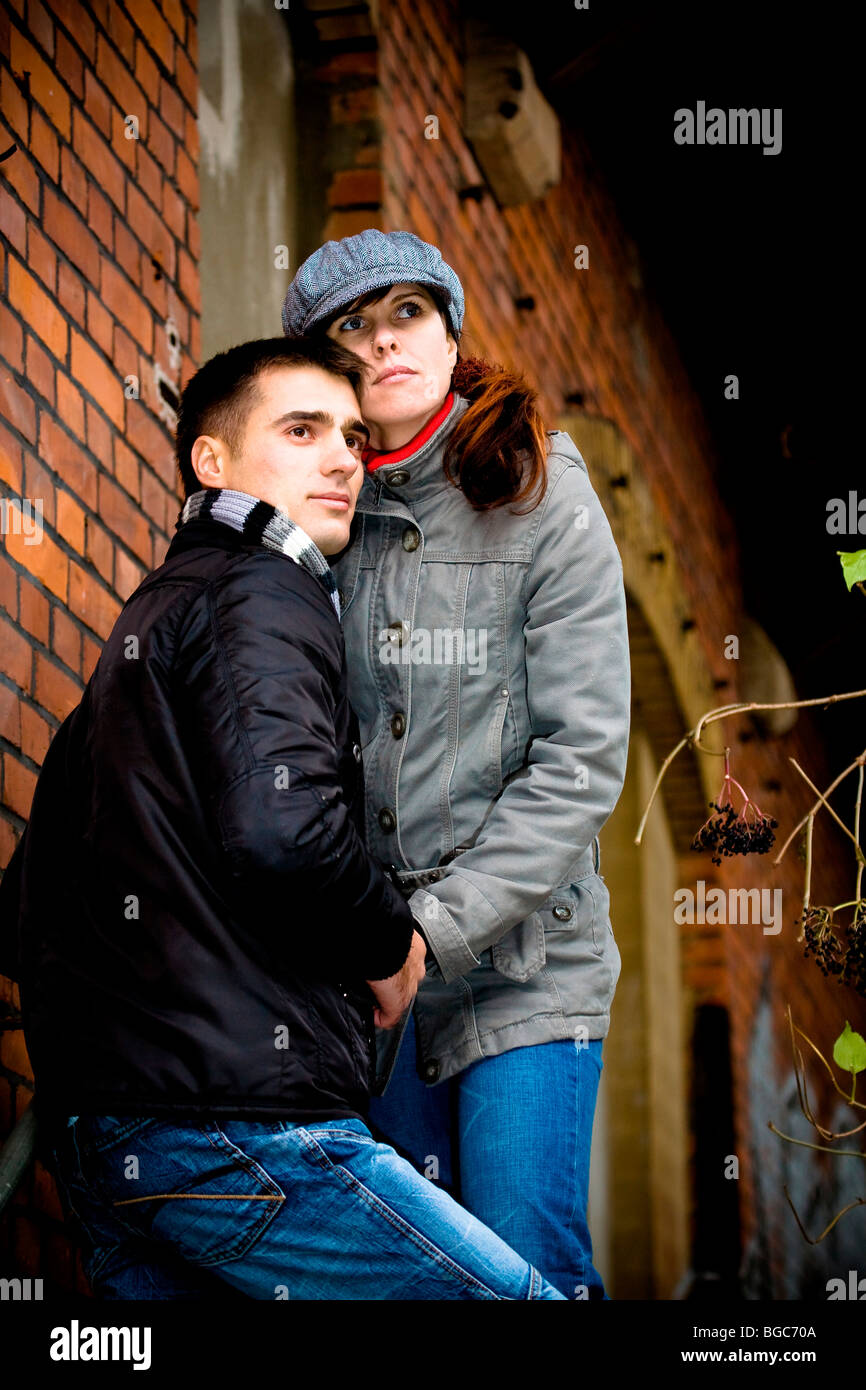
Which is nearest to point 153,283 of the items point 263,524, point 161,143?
point 161,143

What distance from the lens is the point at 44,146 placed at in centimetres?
278

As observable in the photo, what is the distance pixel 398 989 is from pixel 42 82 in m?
1.73

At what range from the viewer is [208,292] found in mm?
3621

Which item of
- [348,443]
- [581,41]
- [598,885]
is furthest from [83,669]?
[581,41]

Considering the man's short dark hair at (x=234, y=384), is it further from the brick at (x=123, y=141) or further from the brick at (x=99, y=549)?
the brick at (x=123, y=141)

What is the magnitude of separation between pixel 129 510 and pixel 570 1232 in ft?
5.22

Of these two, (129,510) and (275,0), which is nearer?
(129,510)

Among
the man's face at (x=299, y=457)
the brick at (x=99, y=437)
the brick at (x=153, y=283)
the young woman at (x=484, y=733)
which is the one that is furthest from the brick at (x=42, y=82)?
the man's face at (x=299, y=457)

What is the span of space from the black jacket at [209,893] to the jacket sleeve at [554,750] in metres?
0.23

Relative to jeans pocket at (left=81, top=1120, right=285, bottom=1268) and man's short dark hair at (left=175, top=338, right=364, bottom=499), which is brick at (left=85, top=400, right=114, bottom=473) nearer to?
man's short dark hair at (left=175, top=338, right=364, bottom=499)

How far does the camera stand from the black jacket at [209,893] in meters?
1.69

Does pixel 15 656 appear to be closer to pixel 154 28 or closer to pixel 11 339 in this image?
pixel 11 339

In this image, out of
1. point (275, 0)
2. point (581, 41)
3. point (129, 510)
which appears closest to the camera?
point (129, 510)
